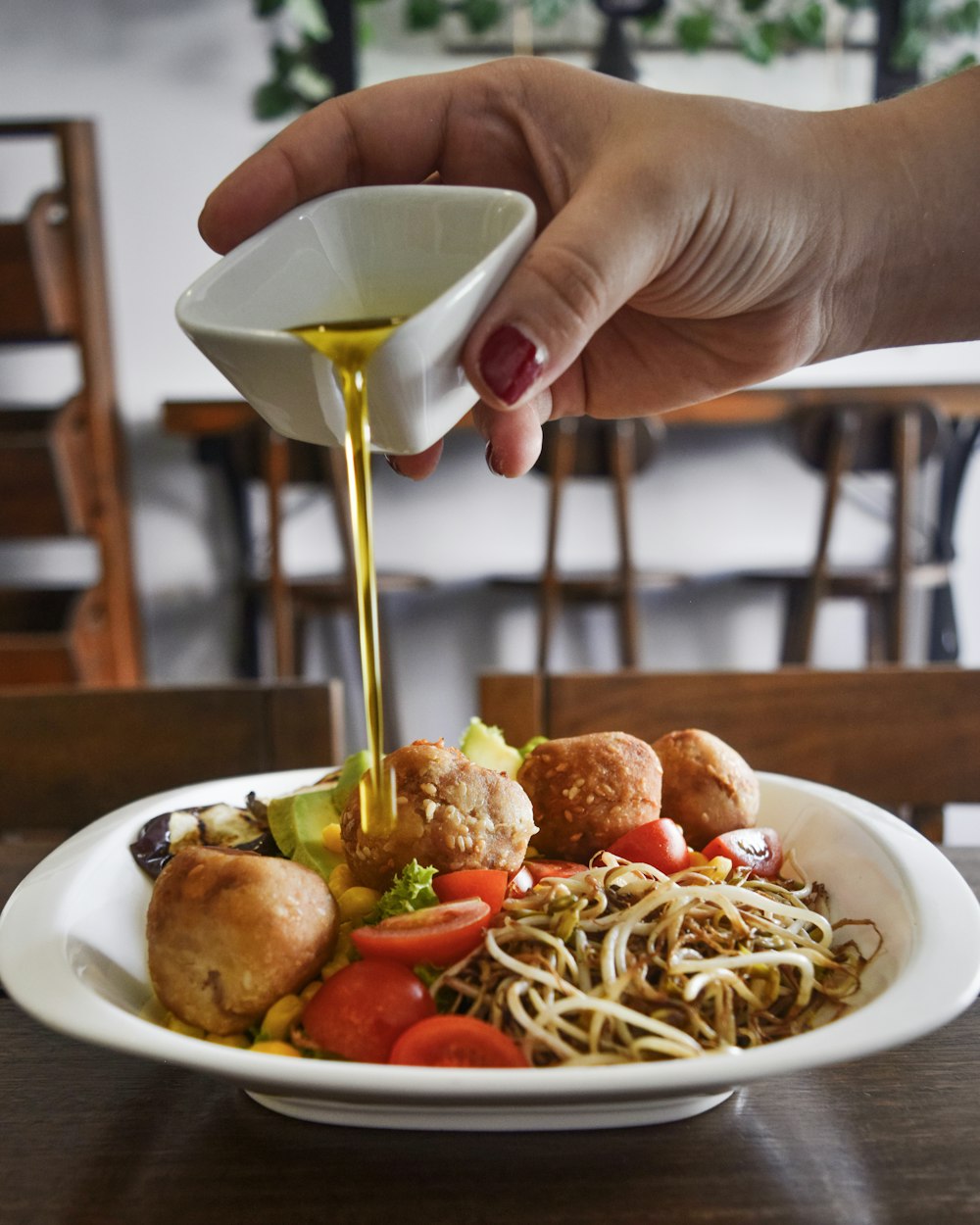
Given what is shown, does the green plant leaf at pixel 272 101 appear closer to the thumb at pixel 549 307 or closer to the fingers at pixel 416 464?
the fingers at pixel 416 464

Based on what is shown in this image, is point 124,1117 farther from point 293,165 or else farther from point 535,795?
point 293,165

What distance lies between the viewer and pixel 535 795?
3.89 feet


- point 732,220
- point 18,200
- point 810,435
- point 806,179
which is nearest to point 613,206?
point 732,220

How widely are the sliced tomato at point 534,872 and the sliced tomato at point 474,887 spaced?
0.17 ft

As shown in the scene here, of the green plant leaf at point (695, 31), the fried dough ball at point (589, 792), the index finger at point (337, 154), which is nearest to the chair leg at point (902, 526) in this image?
the green plant leaf at point (695, 31)

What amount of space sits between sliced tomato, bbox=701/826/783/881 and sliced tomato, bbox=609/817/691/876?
4 centimetres

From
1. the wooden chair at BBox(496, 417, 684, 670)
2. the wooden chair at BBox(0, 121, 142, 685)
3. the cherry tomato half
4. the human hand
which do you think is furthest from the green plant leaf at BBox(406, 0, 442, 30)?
the cherry tomato half

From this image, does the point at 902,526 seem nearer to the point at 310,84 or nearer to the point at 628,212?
the point at 628,212

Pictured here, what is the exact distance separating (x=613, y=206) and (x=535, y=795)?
60 centimetres

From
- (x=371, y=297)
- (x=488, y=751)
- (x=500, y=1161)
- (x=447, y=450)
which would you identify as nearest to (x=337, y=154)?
(x=371, y=297)

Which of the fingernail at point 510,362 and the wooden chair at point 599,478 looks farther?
the wooden chair at point 599,478

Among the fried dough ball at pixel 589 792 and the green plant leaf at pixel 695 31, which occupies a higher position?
the green plant leaf at pixel 695 31

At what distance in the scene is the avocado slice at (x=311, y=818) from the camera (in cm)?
113

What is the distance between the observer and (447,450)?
459cm
